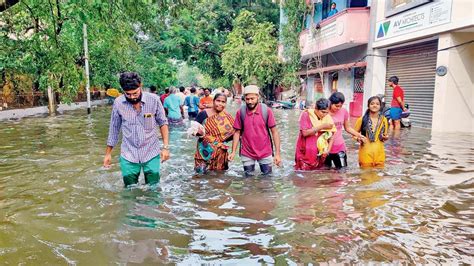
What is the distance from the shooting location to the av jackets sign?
41.9 ft

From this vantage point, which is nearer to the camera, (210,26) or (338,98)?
(338,98)

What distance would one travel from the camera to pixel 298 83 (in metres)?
27.3

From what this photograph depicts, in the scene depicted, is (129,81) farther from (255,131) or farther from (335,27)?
(335,27)

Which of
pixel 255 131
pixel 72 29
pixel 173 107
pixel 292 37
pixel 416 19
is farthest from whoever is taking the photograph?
pixel 292 37

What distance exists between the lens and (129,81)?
16.4 ft

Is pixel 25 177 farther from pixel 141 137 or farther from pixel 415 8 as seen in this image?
pixel 415 8

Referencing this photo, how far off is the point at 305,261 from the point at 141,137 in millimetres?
2689

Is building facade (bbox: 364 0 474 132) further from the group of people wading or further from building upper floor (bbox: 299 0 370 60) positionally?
the group of people wading

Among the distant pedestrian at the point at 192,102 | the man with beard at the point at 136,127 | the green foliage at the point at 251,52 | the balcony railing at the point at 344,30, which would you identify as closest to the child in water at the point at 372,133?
the man with beard at the point at 136,127

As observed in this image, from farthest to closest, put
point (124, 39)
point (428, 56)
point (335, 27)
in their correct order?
point (335, 27) < point (428, 56) < point (124, 39)

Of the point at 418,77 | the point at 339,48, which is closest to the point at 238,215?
the point at 418,77

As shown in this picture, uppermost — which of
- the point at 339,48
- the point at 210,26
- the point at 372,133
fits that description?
the point at 210,26

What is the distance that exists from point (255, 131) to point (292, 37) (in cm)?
2074

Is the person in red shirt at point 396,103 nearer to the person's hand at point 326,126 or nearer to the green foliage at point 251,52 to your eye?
the person's hand at point 326,126
